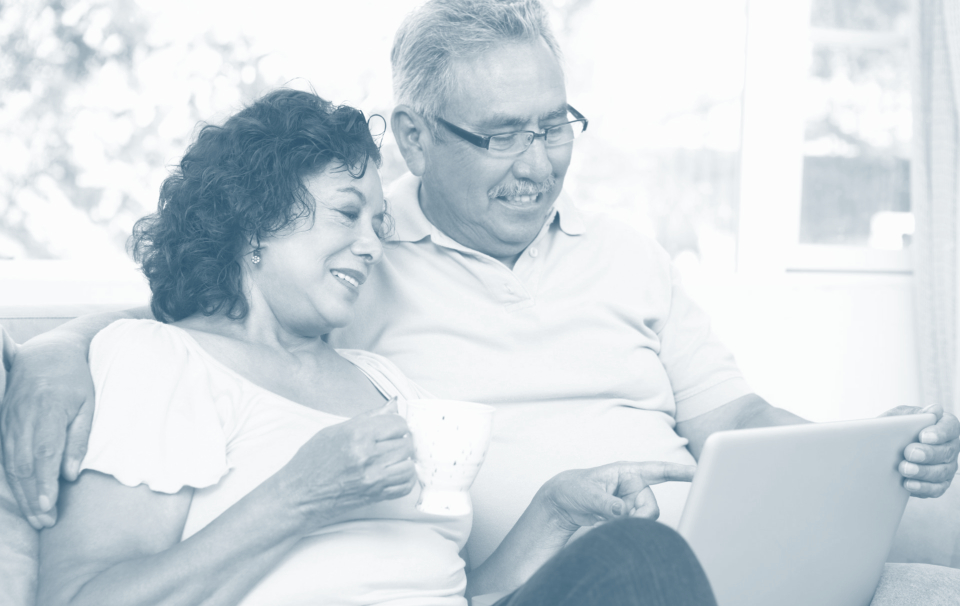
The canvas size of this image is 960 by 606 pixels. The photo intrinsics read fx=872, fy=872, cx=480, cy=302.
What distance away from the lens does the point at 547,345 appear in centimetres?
164

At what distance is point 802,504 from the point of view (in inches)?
40.9

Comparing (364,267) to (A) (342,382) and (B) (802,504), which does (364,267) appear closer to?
(A) (342,382)

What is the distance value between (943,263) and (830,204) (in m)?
0.43

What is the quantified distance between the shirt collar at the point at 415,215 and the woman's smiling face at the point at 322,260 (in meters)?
0.40

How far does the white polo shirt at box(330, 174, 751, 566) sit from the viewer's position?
156 centimetres

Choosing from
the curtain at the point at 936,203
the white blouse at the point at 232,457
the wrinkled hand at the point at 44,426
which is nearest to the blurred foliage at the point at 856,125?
the curtain at the point at 936,203

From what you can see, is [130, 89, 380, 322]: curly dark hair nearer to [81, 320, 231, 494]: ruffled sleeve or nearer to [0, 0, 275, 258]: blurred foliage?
[81, 320, 231, 494]: ruffled sleeve

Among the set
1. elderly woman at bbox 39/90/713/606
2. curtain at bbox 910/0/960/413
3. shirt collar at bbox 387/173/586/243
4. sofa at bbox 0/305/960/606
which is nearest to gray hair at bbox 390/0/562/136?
shirt collar at bbox 387/173/586/243

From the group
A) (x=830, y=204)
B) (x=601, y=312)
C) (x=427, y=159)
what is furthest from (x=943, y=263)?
(x=427, y=159)

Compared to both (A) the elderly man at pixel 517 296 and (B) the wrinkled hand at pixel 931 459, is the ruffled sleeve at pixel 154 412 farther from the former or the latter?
(B) the wrinkled hand at pixel 931 459

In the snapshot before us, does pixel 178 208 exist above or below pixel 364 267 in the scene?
above

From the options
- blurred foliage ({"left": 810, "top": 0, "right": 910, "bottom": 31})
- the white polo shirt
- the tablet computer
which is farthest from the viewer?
blurred foliage ({"left": 810, "top": 0, "right": 910, "bottom": 31})

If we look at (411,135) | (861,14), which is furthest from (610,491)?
(861,14)

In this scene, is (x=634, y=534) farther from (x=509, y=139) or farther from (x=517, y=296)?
(x=509, y=139)
